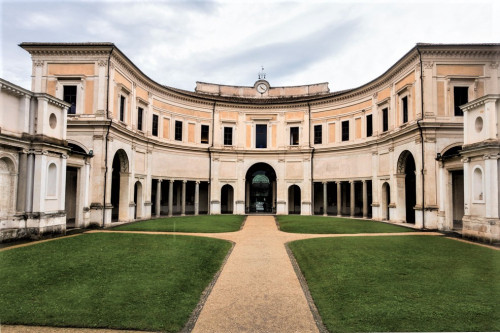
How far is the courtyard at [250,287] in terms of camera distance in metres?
6.44

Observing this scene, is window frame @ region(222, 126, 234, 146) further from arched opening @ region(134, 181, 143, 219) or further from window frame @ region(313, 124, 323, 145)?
arched opening @ region(134, 181, 143, 219)

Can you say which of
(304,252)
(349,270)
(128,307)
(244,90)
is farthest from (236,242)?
(244,90)

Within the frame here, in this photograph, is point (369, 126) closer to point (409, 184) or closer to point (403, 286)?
point (409, 184)

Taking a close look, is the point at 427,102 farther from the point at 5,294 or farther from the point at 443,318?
the point at 5,294

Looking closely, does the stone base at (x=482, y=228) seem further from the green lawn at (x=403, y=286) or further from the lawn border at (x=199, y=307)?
the lawn border at (x=199, y=307)

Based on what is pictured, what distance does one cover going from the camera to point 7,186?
15539mm

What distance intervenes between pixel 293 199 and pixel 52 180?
2628 cm

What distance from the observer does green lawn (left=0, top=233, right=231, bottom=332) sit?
6.53 metres

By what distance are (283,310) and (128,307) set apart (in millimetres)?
3469

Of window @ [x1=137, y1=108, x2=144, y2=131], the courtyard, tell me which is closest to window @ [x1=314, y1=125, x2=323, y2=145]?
window @ [x1=137, y1=108, x2=144, y2=131]

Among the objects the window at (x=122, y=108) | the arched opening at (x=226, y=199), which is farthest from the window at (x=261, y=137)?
the window at (x=122, y=108)

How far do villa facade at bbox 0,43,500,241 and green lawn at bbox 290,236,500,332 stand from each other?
6.89m

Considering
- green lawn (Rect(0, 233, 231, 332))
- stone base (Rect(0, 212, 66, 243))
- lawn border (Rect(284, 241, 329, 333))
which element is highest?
stone base (Rect(0, 212, 66, 243))

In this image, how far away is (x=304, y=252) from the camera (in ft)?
44.6
